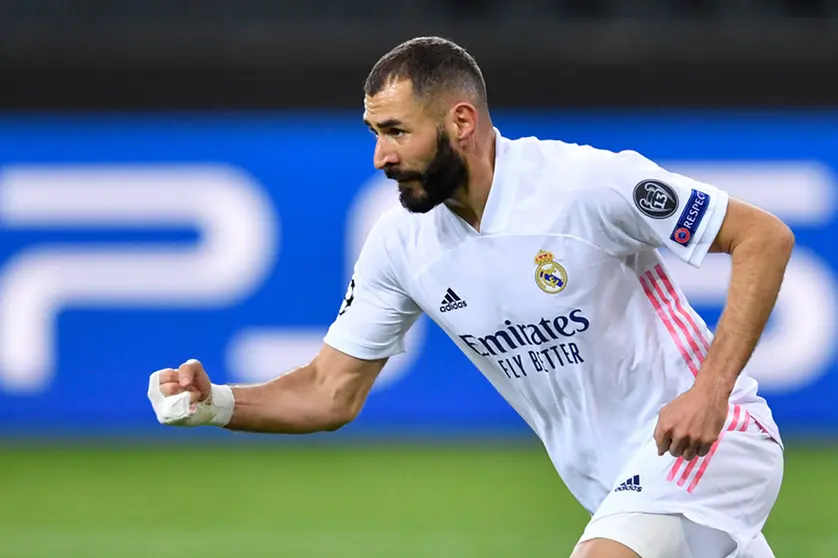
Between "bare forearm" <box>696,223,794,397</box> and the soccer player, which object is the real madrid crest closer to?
the soccer player

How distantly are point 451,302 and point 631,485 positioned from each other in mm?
729

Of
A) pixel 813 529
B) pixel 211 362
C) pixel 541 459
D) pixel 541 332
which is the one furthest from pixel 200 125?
pixel 541 332

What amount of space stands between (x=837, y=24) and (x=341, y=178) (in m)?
3.19

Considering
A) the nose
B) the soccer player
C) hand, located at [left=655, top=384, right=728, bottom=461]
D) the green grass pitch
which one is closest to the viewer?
hand, located at [left=655, top=384, right=728, bottom=461]

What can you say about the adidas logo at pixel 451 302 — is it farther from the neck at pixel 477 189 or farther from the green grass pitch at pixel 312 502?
the green grass pitch at pixel 312 502

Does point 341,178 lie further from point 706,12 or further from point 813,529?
point 813,529

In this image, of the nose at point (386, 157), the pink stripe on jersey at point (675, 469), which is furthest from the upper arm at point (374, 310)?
the pink stripe on jersey at point (675, 469)

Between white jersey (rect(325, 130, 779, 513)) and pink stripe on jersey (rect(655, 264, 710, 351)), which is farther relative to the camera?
pink stripe on jersey (rect(655, 264, 710, 351))

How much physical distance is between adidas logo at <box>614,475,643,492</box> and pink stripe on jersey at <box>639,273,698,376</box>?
13.5 inches

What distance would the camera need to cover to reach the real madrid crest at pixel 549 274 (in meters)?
4.31

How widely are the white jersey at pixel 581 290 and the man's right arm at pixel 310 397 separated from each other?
17.4 inches

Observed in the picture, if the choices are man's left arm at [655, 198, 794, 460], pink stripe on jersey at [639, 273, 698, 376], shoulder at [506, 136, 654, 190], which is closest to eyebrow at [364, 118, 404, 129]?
shoulder at [506, 136, 654, 190]

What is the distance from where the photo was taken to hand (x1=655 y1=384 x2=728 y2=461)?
12.8 feet

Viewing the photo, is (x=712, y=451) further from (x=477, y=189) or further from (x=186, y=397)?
(x=186, y=397)
